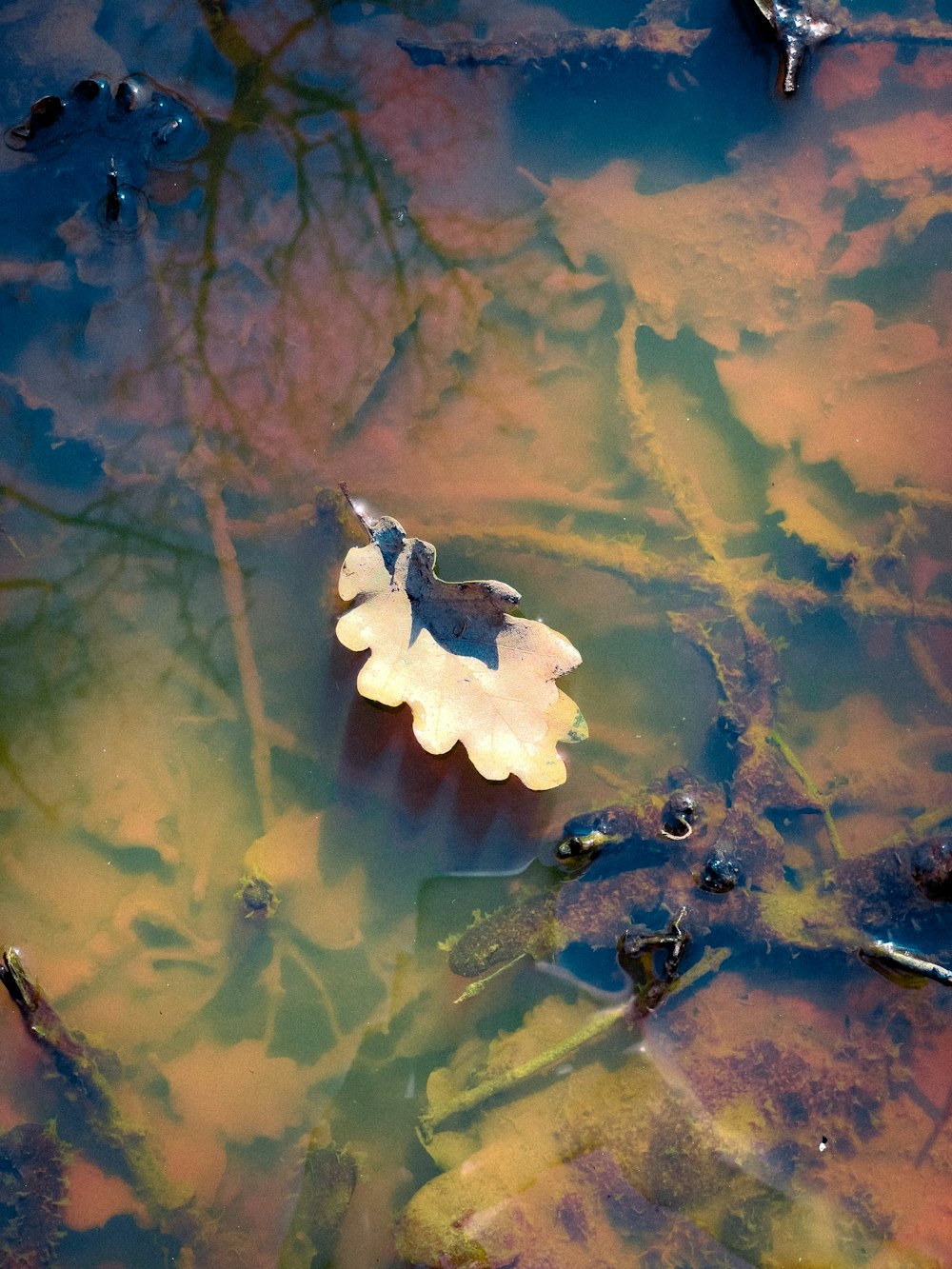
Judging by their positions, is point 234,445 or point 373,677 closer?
point 373,677

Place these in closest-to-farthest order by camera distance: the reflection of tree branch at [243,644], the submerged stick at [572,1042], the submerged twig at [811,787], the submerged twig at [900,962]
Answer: the submerged twig at [900,962]
the submerged stick at [572,1042]
the submerged twig at [811,787]
the reflection of tree branch at [243,644]

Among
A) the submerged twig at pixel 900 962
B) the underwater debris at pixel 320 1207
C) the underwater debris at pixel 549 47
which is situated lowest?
the underwater debris at pixel 320 1207

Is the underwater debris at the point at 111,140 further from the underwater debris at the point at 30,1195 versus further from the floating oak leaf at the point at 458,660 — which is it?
the underwater debris at the point at 30,1195

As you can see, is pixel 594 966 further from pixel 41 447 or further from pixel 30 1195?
pixel 41 447

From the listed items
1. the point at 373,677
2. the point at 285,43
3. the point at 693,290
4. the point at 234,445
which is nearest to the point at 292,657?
the point at 373,677

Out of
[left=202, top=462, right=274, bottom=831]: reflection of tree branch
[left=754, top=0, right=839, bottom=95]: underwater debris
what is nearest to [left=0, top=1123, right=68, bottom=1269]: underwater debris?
[left=202, top=462, right=274, bottom=831]: reflection of tree branch

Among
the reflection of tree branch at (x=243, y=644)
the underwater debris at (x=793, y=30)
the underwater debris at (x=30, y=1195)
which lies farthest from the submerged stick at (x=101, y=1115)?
the underwater debris at (x=793, y=30)

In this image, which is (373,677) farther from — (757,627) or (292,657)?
(757,627)

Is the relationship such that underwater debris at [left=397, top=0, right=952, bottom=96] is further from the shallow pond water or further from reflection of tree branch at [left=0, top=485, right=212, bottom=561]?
reflection of tree branch at [left=0, top=485, right=212, bottom=561]
